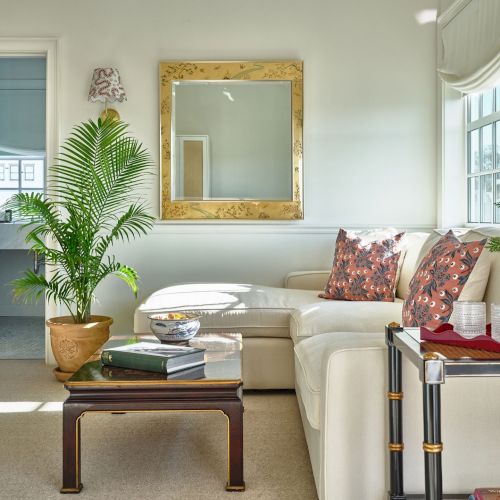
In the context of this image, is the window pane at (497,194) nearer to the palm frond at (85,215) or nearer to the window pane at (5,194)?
the palm frond at (85,215)

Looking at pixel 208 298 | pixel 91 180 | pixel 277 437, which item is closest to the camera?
pixel 277 437

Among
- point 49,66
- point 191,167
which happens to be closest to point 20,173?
A: point 49,66

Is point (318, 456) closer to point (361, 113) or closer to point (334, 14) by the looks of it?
point (361, 113)

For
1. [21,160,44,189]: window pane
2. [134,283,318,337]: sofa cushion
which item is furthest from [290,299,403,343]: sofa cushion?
[21,160,44,189]: window pane

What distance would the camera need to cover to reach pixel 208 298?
11.6ft

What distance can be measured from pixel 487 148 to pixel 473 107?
349 millimetres

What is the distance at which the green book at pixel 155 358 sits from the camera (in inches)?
86.8

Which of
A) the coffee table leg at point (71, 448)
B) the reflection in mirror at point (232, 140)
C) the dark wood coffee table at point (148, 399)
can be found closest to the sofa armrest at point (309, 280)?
the reflection in mirror at point (232, 140)

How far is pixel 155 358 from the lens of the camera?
7.27ft

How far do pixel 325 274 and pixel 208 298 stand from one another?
0.95m

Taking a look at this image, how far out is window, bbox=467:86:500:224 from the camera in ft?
12.2

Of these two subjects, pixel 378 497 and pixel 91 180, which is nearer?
pixel 378 497

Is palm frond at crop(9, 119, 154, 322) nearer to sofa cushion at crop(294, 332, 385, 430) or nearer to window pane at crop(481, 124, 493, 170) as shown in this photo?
sofa cushion at crop(294, 332, 385, 430)

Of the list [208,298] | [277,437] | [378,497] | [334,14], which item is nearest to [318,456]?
[378,497]
